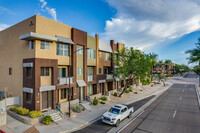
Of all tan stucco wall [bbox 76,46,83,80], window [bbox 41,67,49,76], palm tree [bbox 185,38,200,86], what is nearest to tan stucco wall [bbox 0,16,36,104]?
window [bbox 41,67,49,76]

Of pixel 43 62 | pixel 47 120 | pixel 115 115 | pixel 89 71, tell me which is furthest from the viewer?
pixel 89 71

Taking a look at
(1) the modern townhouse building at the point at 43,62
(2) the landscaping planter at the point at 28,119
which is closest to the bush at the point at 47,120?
(2) the landscaping planter at the point at 28,119

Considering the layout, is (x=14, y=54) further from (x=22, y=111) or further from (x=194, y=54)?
(x=194, y=54)

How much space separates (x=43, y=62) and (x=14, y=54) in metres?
6.70

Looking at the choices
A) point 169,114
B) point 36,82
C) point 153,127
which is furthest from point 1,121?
point 169,114

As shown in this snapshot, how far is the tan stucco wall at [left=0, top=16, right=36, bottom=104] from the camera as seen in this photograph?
17.4 metres

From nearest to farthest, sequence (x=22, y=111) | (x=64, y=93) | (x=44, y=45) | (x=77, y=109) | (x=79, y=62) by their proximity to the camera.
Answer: (x=22, y=111) < (x=44, y=45) < (x=77, y=109) < (x=64, y=93) < (x=79, y=62)

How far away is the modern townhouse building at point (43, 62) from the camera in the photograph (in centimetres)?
1600

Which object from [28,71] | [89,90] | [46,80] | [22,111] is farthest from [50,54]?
[89,90]

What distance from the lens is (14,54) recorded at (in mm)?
19359

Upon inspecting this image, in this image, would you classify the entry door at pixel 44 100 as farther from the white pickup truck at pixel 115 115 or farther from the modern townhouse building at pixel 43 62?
the white pickup truck at pixel 115 115

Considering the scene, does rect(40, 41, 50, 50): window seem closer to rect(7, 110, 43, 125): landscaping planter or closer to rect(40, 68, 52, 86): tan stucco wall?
rect(40, 68, 52, 86): tan stucco wall

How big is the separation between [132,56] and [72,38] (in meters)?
12.9

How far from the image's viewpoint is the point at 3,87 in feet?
70.2
